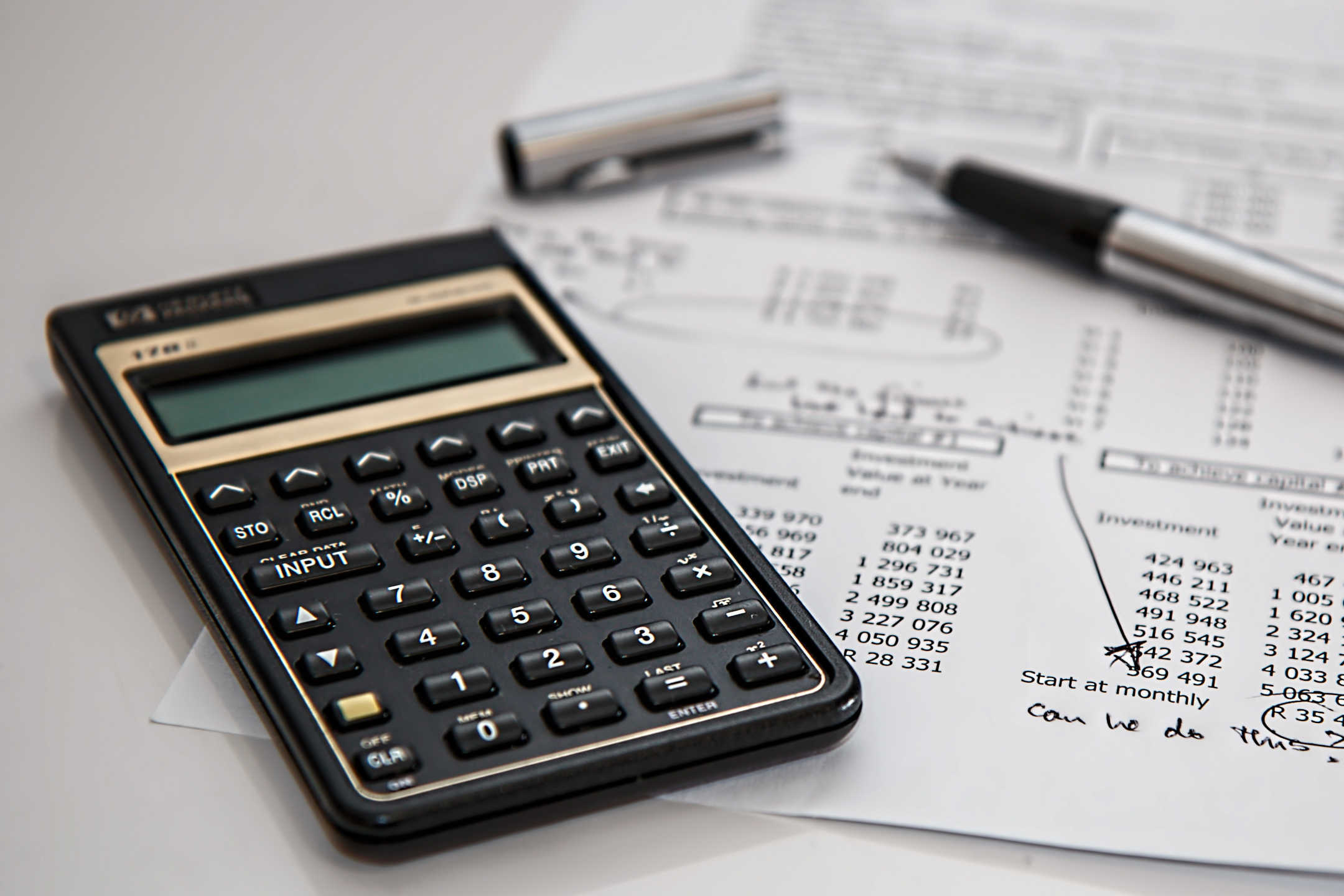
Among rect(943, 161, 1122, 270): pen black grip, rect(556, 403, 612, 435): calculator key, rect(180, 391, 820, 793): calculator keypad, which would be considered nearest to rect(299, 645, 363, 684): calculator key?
rect(180, 391, 820, 793): calculator keypad

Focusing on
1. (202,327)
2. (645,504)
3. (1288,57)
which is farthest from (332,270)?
(1288,57)

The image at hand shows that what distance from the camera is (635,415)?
1.34ft

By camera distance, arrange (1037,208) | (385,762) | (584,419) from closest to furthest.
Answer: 1. (385,762)
2. (584,419)
3. (1037,208)

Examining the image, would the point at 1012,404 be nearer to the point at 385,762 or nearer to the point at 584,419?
the point at 584,419

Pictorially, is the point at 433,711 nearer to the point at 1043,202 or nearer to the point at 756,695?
the point at 756,695

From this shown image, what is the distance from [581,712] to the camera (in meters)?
0.31

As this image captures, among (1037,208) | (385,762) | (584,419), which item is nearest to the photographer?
(385,762)

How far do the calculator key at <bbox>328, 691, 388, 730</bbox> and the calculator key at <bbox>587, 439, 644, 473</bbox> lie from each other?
101 mm

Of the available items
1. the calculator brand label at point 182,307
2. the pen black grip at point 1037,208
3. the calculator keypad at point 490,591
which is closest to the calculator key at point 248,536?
the calculator keypad at point 490,591

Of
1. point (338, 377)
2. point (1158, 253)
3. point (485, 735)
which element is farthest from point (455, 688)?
point (1158, 253)

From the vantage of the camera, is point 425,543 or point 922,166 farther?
point 922,166

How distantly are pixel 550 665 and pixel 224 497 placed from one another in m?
0.11

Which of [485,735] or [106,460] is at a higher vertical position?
[106,460]

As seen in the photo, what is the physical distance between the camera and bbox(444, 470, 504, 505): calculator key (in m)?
0.38
